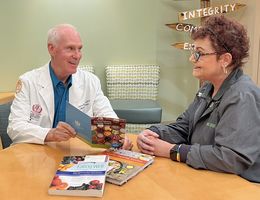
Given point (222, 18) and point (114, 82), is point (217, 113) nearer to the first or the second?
point (222, 18)

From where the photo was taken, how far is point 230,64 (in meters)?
1.48

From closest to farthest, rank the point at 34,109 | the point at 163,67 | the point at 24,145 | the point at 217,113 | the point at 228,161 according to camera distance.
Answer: the point at 228,161 < the point at 217,113 < the point at 24,145 < the point at 34,109 < the point at 163,67

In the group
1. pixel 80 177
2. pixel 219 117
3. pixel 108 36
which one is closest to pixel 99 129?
pixel 80 177

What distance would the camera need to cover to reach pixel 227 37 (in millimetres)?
1444

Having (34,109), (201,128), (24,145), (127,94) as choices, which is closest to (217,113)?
(201,128)

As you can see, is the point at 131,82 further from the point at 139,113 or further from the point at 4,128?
the point at 4,128

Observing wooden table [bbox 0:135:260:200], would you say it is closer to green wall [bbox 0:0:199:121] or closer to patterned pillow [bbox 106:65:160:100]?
patterned pillow [bbox 106:65:160:100]

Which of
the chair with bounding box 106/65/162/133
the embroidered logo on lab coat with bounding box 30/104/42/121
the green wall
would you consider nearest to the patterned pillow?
the chair with bounding box 106/65/162/133

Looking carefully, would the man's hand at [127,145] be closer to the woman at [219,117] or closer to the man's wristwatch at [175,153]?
the woman at [219,117]

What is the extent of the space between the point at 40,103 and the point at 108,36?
2.11 meters

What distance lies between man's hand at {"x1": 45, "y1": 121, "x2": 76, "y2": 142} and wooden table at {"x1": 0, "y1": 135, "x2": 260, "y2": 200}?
143mm

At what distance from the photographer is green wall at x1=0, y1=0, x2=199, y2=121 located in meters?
3.68

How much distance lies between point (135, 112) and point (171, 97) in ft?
3.29

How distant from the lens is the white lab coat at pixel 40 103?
1738 mm
